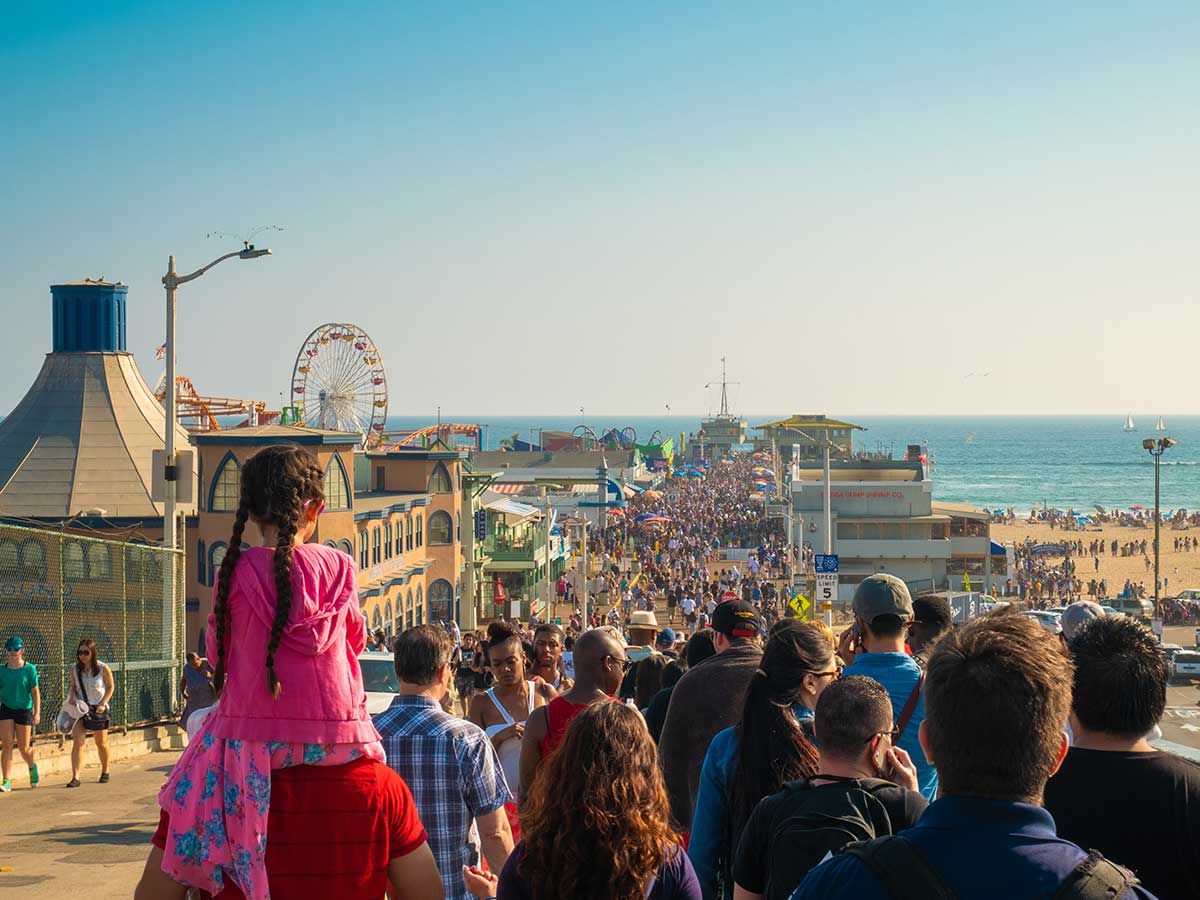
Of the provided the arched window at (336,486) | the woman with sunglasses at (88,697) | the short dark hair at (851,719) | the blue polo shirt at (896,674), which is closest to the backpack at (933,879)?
the short dark hair at (851,719)

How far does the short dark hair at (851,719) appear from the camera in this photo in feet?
12.5

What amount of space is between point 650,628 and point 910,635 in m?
4.55

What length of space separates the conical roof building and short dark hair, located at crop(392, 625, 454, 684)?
2904 centimetres

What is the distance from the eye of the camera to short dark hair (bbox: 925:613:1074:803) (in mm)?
2717

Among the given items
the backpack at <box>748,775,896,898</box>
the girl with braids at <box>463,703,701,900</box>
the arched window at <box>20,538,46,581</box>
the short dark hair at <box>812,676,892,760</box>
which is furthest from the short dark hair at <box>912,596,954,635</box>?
the arched window at <box>20,538,46,581</box>

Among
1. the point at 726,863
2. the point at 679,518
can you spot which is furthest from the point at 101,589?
the point at 679,518

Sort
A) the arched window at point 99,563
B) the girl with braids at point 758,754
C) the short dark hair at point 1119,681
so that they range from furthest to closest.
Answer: the arched window at point 99,563
the girl with braids at point 758,754
the short dark hair at point 1119,681

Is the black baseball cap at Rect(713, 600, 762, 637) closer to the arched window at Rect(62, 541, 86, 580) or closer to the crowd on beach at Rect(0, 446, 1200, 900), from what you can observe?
the crowd on beach at Rect(0, 446, 1200, 900)

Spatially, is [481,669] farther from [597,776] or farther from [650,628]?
[597,776]

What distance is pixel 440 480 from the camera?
132 ft

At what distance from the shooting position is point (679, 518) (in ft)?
263

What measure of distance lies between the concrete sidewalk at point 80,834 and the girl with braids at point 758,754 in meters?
4.67

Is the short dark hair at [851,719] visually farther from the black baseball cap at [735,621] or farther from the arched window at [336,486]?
the arched window at [336,486]

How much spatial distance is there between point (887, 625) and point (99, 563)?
12664mm
